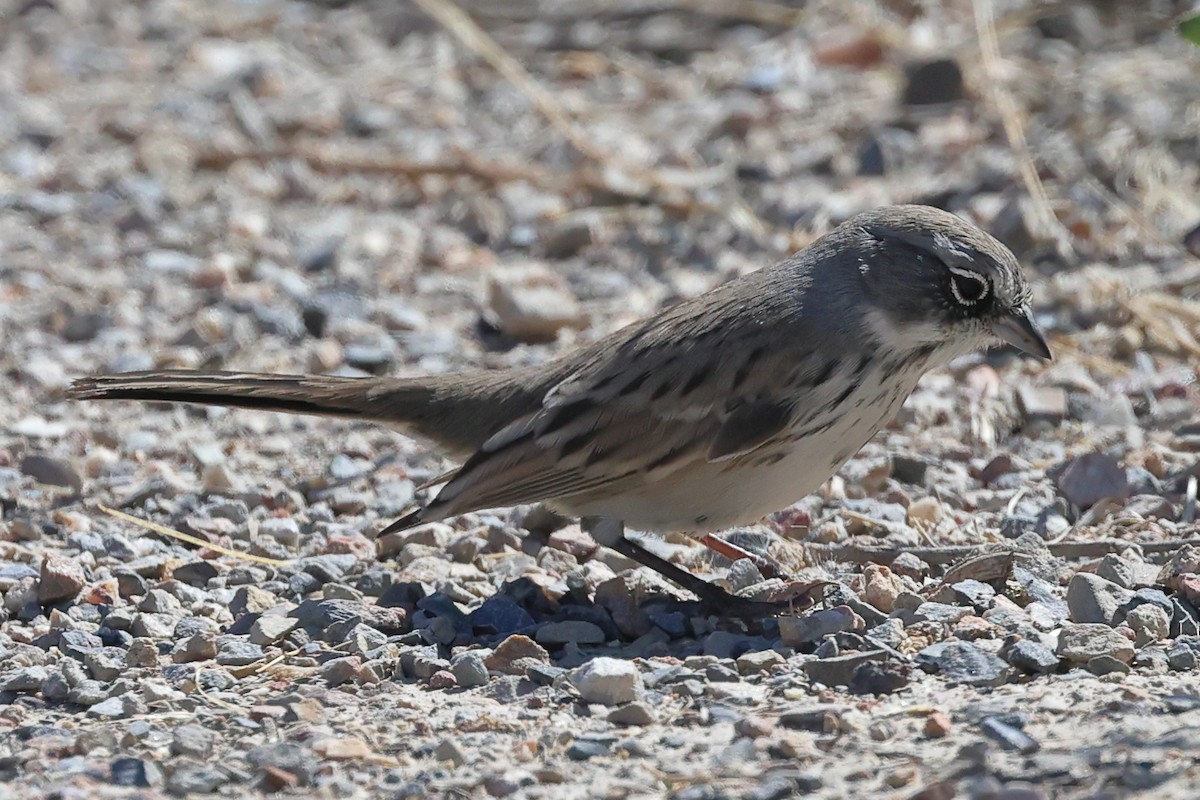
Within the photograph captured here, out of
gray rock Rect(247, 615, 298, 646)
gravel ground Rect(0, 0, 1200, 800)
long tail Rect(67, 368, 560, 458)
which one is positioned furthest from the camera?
long tail Rect(67, 368, 560, 458)

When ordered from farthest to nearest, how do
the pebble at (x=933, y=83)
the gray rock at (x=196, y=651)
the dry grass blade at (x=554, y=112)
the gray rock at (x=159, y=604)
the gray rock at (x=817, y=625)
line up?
the pebble at (x=933, y=83)
the dry grass blade at (x=554, y=112)
the gray rock at (x=159, y=604)
the gray rock at (x=196, y=651)
the gray rock at (x=817, y=625)

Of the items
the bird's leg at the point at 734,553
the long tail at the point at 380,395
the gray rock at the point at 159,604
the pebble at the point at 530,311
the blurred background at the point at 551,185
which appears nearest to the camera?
the gray rock at the point at 159,604

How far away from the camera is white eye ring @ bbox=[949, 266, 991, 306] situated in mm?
5523

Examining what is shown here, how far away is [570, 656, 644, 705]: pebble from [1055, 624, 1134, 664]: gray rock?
3.79 feet

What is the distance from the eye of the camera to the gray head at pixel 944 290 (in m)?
5.51

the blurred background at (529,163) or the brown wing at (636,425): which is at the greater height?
the blurred background at (529,163)

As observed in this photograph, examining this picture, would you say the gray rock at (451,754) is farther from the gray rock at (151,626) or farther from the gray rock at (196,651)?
the gray rock at (151,626)

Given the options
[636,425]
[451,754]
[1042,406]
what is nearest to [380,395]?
[636,425]

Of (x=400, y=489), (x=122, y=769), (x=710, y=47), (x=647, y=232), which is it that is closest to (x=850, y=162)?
(x=647, y=232)

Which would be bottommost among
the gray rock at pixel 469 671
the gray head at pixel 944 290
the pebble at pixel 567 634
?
the gray rock at pixel 469 671

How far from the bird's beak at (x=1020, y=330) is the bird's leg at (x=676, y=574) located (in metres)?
1.11

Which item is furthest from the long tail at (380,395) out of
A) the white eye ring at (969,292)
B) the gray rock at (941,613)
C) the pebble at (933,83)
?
the pebble at (933,83)

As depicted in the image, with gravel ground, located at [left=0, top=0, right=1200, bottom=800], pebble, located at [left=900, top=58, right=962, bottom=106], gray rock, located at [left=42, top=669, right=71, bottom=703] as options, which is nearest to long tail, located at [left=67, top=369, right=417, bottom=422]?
gravel ground, located at [left=0, top=0, right=1200, bottom=800]

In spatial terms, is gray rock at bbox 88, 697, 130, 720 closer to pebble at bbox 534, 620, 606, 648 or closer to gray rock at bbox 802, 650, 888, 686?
pebble at bbox 534, 620, 606, 648
